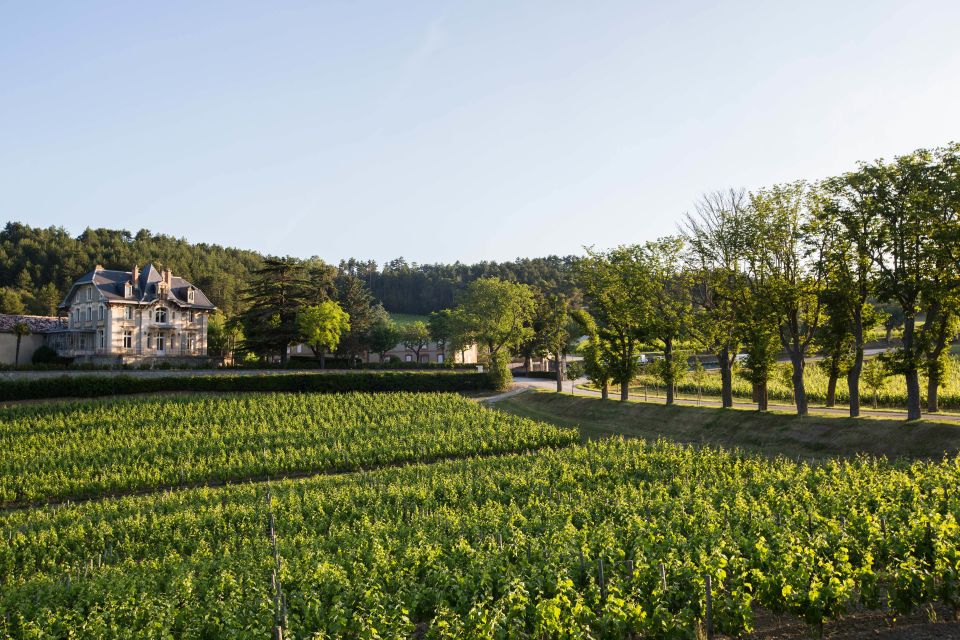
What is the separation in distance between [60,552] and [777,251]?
3104cm

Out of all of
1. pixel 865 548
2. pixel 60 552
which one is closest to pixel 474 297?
pixel 60 552

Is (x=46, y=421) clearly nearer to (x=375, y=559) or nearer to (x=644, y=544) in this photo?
(x=375, y=559)

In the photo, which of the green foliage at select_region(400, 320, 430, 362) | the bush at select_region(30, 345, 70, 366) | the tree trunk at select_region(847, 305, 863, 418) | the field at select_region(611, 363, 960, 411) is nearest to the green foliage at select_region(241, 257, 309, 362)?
the bush at select_region(30, 345, 70, 366)

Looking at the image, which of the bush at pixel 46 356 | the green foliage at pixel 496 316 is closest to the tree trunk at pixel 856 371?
the green foliage at pixel 496 316

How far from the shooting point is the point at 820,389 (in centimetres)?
4022

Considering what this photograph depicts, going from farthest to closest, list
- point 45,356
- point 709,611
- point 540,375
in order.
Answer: point 540,375 < point 45,356 < point 709,611

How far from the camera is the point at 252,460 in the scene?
28.5 meters

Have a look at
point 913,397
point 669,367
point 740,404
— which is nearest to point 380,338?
point 669,367

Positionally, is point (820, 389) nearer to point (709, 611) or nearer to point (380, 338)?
point (709, 611)

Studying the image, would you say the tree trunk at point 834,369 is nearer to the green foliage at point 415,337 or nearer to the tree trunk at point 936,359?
the tree trunk at point 936,359

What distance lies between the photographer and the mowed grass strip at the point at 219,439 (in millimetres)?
26469

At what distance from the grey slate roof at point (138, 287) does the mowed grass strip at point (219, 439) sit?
24.9 meters

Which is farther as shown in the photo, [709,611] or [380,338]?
[380,338]

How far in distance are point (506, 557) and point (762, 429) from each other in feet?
73.2
